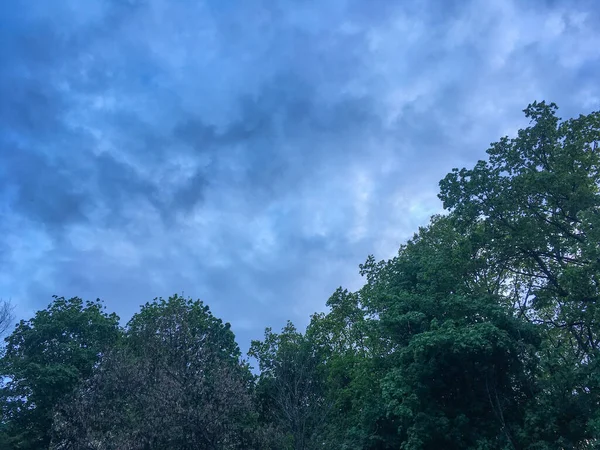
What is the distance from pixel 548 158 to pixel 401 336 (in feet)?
29.8

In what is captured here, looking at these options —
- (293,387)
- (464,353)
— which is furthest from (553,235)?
(293,387)

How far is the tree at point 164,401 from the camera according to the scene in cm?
1838

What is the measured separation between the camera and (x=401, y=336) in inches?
799

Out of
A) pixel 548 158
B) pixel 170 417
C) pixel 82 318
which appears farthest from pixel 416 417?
pixel 82 318

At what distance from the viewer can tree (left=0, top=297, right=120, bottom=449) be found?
27203 millimetres

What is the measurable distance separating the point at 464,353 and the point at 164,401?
11577 millimetres

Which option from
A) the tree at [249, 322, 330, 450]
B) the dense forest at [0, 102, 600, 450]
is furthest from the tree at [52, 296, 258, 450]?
the tree at [249, 322, 330, 450]

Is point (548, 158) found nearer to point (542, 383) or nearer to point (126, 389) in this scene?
point (542, 383)

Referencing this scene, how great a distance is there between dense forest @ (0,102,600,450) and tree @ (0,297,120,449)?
9.16ft

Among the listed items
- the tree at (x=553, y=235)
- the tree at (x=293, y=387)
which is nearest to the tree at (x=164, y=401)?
the tree at (x=293, y=387)

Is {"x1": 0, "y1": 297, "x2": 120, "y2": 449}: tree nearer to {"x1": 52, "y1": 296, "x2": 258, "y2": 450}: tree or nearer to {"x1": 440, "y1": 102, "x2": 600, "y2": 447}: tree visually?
{"x1": 52, "y1": 296, "x2": 258, "y2": 450}: tree

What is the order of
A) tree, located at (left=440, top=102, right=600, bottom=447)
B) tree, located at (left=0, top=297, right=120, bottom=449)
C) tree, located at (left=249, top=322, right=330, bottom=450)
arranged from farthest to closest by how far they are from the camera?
tree, located at (left=0, top=297, right=120, bottom=449) < tree, located at (left=249, top=322, right=330, bottom=450) < tree, located at (left=440, top=102, right=600, bottom=447)

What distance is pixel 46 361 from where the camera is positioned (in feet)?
94.0

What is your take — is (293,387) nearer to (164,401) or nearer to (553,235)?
(164,401)
